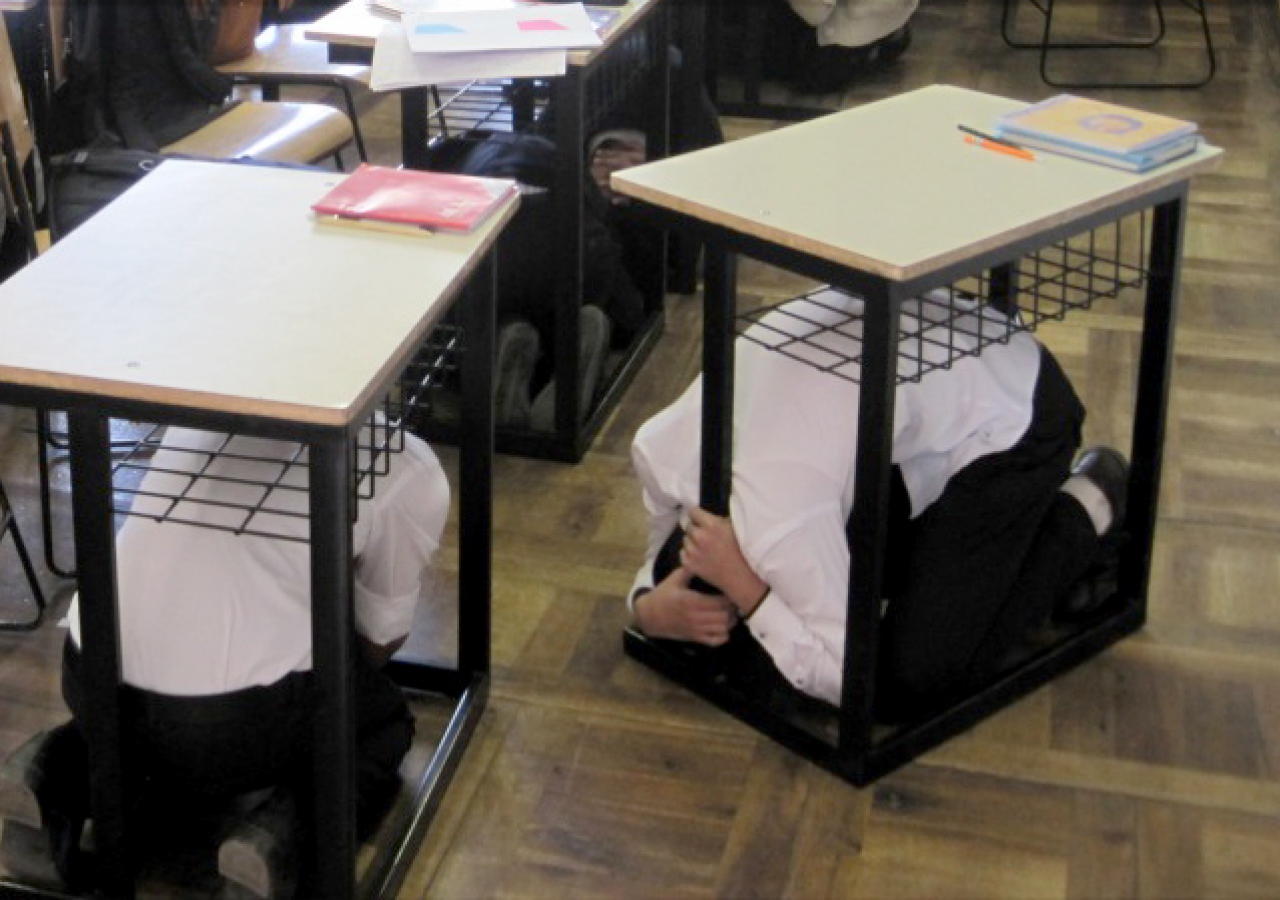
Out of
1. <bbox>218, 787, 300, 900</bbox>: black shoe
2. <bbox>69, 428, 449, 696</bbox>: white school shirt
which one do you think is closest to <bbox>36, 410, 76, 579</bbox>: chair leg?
<bbox>69, 428, 449, 696</bbox>: white school shirt

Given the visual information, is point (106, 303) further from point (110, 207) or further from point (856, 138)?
point (856, 138)

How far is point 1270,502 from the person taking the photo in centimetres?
281

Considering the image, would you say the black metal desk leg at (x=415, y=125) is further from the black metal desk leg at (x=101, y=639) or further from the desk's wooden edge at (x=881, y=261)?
the black metal desk leg at (x=101, y=639)

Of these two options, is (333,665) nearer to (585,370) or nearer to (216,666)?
(216,666)

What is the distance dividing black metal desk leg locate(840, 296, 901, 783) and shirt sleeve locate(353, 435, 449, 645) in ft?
1.49

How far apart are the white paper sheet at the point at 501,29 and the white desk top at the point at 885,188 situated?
1.83 ft

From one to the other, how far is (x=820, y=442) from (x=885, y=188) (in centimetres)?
29

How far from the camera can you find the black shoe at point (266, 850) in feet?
5.96

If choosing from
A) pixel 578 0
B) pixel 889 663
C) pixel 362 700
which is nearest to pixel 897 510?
pixel 889 663

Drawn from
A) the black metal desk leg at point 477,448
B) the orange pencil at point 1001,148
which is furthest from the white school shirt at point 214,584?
the orange pencil at point 1001,148

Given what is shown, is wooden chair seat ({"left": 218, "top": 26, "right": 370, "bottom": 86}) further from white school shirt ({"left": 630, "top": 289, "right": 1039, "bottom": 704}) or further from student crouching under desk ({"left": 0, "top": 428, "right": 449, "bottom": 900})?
student crouching under desk ({"left": 0, "top": 428, "right": 449, "bottom": 900})

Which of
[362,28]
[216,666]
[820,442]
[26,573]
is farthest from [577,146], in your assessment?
[216,666]

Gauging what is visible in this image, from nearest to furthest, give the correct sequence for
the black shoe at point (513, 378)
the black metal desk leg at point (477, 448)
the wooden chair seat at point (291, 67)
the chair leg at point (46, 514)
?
the black metal desk leg at point (477, 448) → the chair leg at point (46, 514) → the black shoe at point (513, 378) → the wooden chair seat at point (291, 67)

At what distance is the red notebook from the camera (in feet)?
6.38
